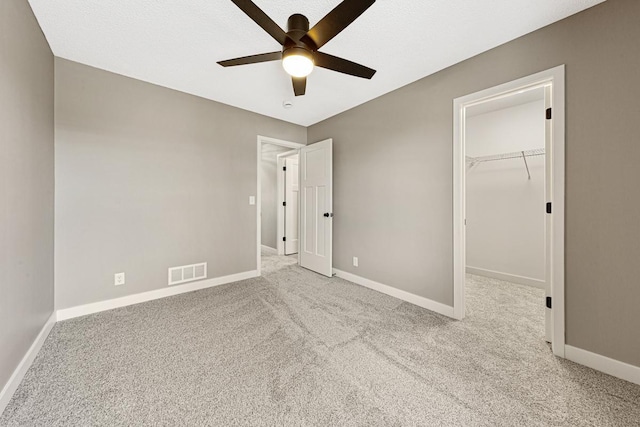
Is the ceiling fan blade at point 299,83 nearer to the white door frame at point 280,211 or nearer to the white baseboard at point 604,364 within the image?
the white baseboard at point 604,364

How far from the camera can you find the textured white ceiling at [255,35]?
1.69 meters

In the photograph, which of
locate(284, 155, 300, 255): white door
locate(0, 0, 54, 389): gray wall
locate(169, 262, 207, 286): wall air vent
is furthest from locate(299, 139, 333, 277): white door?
locate(0, 0, 54, 389): gray wall

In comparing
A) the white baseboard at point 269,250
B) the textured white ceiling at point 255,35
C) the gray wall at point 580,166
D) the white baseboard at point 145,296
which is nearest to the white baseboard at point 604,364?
the gray wall at point 580,166

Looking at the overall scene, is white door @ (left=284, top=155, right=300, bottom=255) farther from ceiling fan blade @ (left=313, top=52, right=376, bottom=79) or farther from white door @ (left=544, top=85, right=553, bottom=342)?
white door @ (left=544, top=85, right=553, bottom=342)

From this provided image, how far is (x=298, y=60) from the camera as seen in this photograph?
1.60 m

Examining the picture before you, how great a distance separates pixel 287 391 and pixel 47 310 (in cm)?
227

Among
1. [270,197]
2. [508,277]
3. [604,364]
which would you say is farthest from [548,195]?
[270,197]

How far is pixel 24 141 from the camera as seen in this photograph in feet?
5.35

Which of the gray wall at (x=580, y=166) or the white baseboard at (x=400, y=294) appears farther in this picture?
the white baseboard at (x=400, y=294)

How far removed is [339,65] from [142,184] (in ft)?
8.13

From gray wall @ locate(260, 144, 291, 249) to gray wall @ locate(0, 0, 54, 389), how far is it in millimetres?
3591

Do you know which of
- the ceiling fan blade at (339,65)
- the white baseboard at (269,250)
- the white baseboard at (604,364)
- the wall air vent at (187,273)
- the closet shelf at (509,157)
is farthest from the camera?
the white baseboard at (269,250)

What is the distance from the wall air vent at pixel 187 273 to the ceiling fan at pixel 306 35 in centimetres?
239

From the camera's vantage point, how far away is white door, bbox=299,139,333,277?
12.0ft
